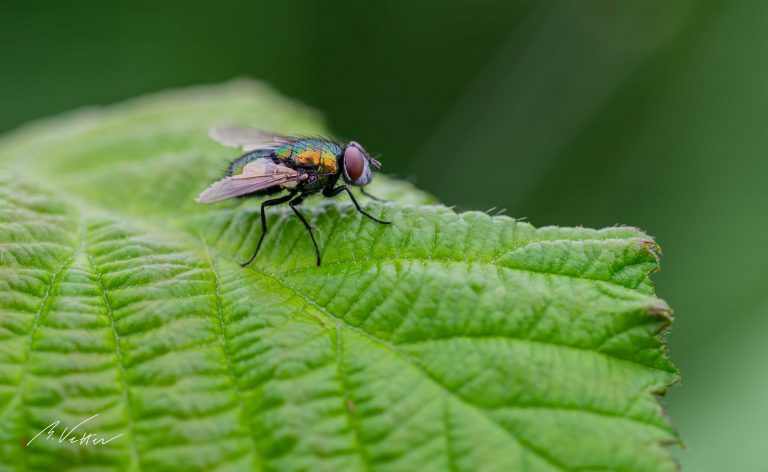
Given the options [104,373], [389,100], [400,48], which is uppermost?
[400,48]

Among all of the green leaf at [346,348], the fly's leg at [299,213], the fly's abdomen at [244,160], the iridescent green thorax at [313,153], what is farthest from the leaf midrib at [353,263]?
the iridescent green thorax at [313,153]

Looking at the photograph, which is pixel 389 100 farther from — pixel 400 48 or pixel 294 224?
pixel 294 224

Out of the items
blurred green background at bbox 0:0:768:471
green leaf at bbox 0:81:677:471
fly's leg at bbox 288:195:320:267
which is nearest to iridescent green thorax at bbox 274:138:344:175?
fly's leg at bbox 288:195:320:267

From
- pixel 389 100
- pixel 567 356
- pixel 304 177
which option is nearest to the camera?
pixel 567 356

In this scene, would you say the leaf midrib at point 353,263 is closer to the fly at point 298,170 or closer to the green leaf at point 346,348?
the green leaf at point 346,348

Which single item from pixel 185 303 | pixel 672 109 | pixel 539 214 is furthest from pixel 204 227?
pixel 672 109

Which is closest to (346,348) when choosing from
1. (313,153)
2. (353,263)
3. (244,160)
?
(353,263)

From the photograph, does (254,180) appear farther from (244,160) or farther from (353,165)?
(353,165)
